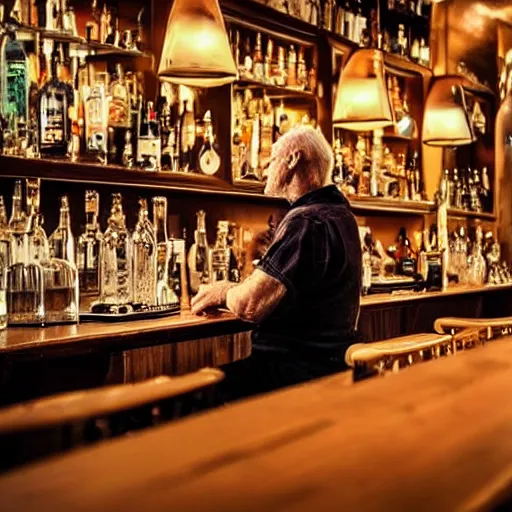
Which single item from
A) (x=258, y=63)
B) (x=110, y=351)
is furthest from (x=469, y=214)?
(x=110, y=351)

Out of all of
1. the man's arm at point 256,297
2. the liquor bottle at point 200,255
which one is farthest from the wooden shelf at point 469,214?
the man's arm at point 256,297

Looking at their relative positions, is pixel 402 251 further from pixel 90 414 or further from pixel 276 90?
pixel 90 414

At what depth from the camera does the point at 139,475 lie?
80cm

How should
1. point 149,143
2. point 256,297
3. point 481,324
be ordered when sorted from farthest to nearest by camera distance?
Result: point 149,143
point 481,324
point 256,297

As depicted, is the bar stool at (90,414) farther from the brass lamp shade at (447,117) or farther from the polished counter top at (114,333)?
the brass lamp shade at (447,117)

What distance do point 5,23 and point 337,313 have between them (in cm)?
136

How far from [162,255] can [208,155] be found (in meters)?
0.54

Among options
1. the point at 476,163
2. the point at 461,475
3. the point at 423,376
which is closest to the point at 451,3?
the point at 476,163

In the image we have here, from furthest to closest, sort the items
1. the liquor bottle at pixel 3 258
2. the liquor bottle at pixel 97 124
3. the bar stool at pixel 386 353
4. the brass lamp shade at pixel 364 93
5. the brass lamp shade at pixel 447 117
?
the brass lamp shade at pixel 447 117, the brass lamp shade at pixel 364 93, the liquor bottle at pixel 97 124, the liquor bottle at pixel 3 258, the bar stool at pixel 386 353

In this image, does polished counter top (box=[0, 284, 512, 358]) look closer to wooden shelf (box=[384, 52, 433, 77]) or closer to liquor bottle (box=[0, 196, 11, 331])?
liquor bottle (box=[0, 196, 11, 331])

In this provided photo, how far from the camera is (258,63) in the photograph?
3820 millimetres

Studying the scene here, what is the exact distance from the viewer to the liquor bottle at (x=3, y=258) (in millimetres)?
2393

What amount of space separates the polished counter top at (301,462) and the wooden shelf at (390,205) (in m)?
3.06

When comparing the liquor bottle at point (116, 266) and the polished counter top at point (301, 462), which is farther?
the liquor bottle at point (116, 266)
